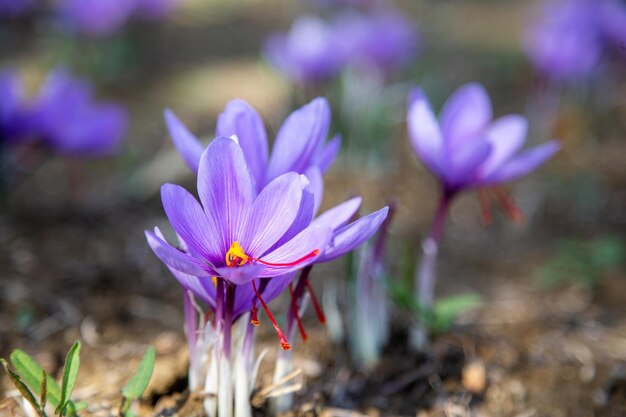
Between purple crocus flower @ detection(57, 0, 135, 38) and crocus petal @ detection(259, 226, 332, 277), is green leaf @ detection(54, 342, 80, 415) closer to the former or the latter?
crocus petal @ detection(259, 226, 332, 277)

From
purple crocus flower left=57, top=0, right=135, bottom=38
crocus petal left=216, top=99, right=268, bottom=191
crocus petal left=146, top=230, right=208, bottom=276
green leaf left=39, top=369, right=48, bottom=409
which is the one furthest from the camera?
purple crocus flower left=57, top=0, right=135, bottom=38

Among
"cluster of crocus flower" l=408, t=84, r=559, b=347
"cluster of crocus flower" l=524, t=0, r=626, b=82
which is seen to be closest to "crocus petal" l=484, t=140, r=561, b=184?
"cluster of crocus flower" l=408, t=84, r=559, b=347

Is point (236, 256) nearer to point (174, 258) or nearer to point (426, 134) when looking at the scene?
point (174, 258)

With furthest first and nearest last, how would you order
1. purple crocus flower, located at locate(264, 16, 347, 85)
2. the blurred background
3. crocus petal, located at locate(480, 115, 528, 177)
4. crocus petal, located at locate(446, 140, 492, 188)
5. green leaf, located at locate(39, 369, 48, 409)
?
purple crocus flower, located at locate(264, 16, 347, 85) < the blurred background < crocus petal, located at locate(480, 115, 528, 177) < crocus petal, located at locate(446, 140, 492, 188) < green leaf, located at locate(39, 369, 48, 409)

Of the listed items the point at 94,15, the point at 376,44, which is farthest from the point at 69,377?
the point at 94,15

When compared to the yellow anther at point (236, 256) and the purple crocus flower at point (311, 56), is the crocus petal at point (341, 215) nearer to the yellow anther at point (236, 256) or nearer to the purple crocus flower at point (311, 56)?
the yellow anther at point (236, 256)

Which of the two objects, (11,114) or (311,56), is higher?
(11,114)

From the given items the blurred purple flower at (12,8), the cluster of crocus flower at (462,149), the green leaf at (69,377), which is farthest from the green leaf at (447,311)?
the blurred purple flower at (12,8)
